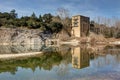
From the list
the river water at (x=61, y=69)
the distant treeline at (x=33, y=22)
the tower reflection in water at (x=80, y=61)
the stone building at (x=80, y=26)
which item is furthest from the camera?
the stone building at (x=80, y=26)

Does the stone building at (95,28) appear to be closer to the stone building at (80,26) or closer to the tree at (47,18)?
the stone building at (80,26)

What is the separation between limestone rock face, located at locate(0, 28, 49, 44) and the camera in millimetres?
64688

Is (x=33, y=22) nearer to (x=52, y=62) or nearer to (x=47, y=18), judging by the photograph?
(x=47, y=18)

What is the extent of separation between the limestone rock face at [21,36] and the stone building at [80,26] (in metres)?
13.8

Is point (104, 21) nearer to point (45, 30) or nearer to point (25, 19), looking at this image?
point (45, 30)

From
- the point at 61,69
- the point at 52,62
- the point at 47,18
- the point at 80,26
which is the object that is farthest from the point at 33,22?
the point at 61,69

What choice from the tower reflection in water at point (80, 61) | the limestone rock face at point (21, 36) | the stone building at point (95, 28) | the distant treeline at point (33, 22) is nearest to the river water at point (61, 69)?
the tower reflection in water at point (80, 61)

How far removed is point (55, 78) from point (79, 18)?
2386 inches

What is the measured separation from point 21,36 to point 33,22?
688 centimetres

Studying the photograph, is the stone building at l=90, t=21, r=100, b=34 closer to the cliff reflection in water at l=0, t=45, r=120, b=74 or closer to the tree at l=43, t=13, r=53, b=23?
the tree at l=43, t=13, r=53, b=23

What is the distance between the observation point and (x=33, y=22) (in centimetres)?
6869

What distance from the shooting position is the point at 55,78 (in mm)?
13273

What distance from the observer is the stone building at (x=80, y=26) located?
72.8 metres

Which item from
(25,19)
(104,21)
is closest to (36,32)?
(25,19)
